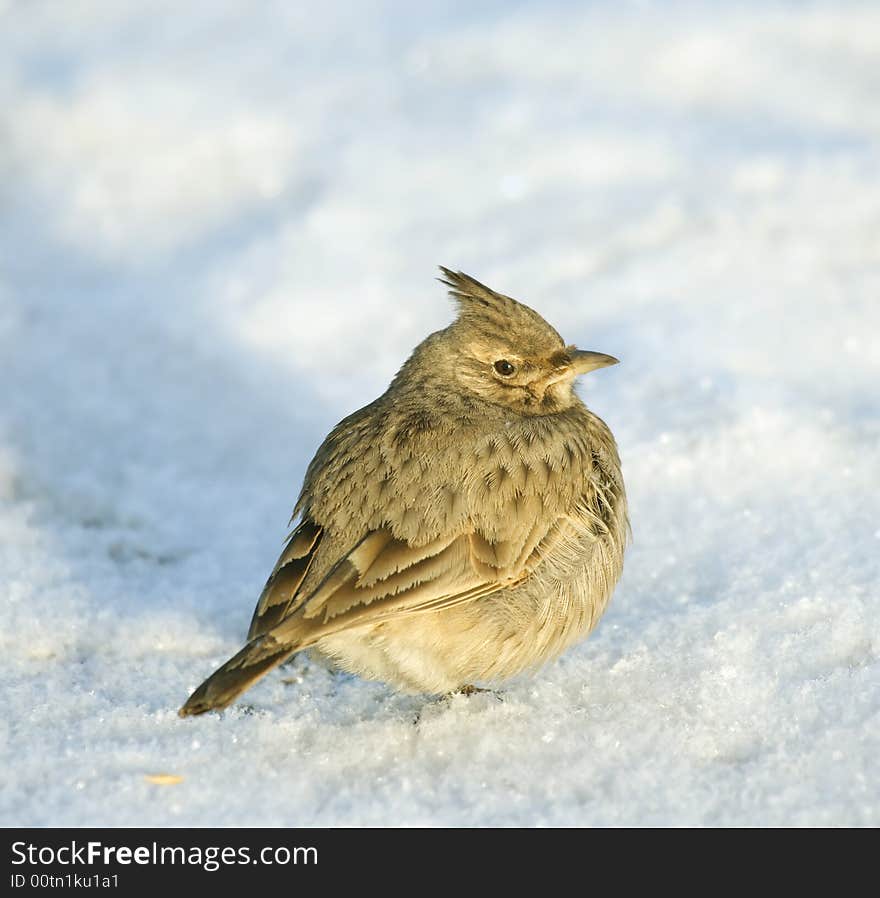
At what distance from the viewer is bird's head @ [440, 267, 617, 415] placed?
5.23 metres

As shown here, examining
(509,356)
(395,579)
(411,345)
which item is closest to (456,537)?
(395,579)

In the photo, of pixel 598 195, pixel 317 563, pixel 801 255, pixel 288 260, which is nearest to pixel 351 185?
pixel 288 260

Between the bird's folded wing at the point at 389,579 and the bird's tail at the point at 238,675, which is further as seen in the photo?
the bird's folded wing at the point at 389,579

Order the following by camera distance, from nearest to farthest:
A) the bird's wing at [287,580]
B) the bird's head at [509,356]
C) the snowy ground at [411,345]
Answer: the snowy ground at [411,345]
the bird's wing at [287,580]
the bird's head at [509,356]

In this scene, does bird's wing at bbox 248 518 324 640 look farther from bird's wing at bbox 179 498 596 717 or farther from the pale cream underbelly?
the pale cream underbelly

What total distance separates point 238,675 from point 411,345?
12.9 feet

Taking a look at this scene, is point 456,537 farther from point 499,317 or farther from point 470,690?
point 499,317

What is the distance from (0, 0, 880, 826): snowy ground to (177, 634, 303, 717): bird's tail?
286 millimetres

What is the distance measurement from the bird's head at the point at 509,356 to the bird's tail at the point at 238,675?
146 centimetres

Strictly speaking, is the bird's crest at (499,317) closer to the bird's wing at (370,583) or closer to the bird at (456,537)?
the bird at (456,537)

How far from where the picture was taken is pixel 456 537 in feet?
15.0

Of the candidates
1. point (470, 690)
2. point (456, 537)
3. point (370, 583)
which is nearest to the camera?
point (370, 583)

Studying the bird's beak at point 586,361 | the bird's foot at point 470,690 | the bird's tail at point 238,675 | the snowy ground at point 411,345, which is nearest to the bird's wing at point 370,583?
the bird's tail at point 238,675

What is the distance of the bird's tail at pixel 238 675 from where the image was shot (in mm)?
4086
